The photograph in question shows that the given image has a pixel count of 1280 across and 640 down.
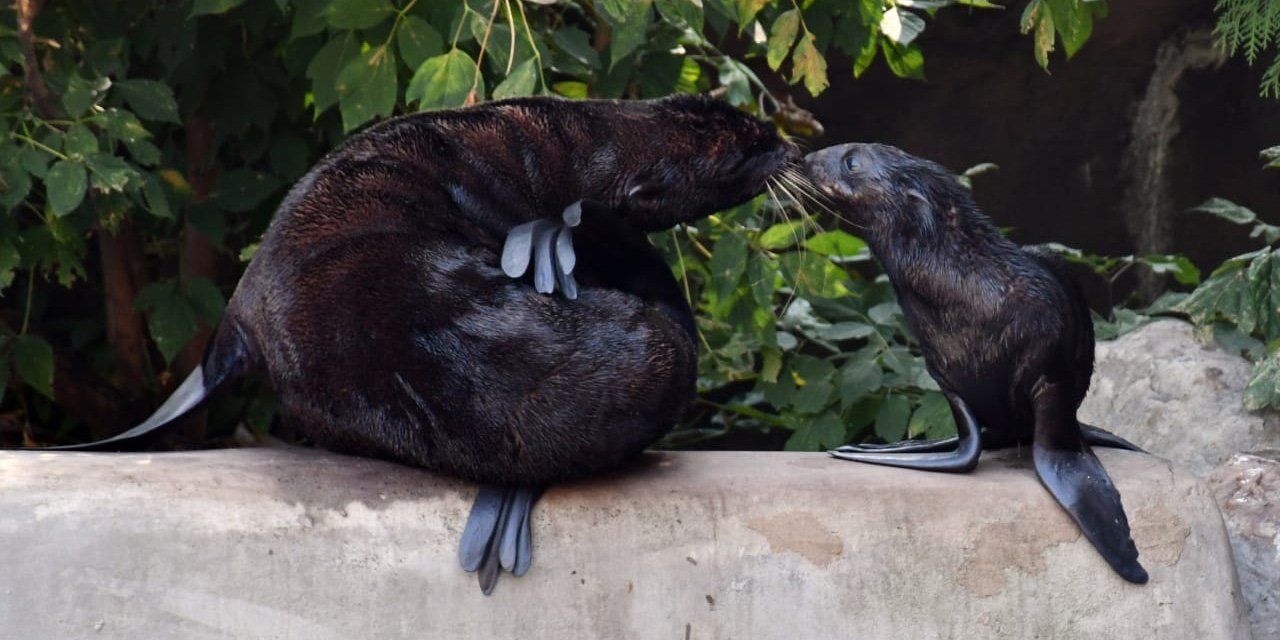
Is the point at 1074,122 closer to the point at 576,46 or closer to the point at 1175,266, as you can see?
the point at 1175,266

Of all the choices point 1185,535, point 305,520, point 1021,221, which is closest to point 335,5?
point 305,520

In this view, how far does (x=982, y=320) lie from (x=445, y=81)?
1136mm

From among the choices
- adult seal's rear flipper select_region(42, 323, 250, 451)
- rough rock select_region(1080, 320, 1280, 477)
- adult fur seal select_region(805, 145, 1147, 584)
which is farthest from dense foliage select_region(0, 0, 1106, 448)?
adult seal's rear flipper select_region(42, 323, 250, 451)

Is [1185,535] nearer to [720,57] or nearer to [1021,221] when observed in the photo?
[720,57]

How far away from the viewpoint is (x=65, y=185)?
3.19 metres

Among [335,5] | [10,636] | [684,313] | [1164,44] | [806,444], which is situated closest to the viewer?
[10,636]

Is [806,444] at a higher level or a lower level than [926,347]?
lower

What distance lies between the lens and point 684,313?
9.17ft

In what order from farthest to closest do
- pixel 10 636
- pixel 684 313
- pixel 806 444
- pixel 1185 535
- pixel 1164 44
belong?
pixel 1164 44
pixel 806 444
pixel 684 313
pixel 1185 535
pixel 10 636

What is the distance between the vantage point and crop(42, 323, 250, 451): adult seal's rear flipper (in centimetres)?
277

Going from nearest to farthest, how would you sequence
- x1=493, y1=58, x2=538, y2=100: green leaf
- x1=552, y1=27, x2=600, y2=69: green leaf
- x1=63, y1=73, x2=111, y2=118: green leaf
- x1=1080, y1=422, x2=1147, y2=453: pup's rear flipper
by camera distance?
x1=1080, y1=422, x2=1147, y2=453: pup's rear flipper → x1=493, y1=58, x2=538, y2=100: green leaf → x1=63, y1=73, x2=111, y2=118: green leaf → x1=552, y1=27, x2=600, y2=69: green leaf

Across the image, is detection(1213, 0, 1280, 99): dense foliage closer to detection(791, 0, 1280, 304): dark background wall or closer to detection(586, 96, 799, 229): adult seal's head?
detection(586, 96, 799, 229): adult seal's head

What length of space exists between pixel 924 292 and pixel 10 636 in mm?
1550

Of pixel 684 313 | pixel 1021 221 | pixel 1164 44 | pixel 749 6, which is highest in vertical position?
pixel 749 6
